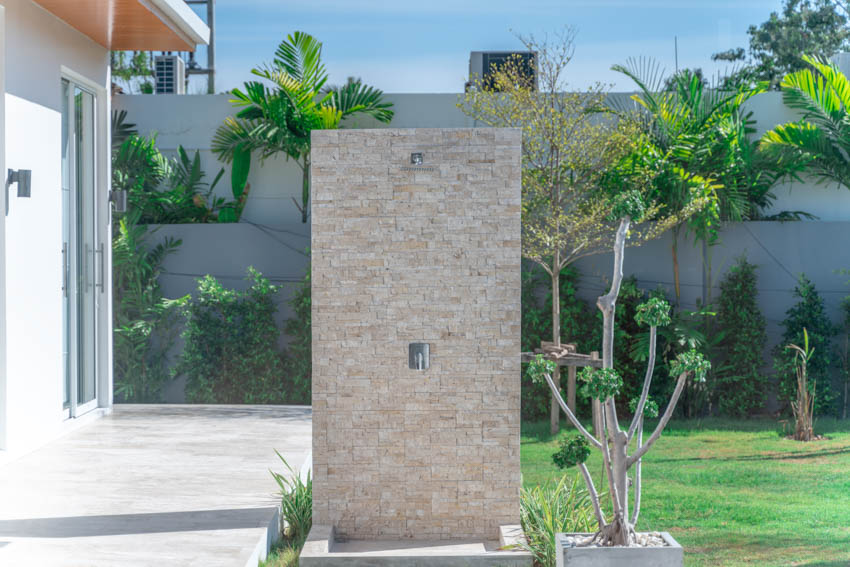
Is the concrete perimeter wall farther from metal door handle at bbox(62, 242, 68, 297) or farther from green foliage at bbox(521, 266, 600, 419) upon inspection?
metal door handle at bbox(62, 242, 68, 297)

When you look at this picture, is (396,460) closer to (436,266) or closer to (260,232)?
(436,266)

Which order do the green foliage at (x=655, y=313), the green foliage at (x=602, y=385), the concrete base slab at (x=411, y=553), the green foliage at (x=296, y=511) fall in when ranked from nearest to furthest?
1. the green foliage at (x=602, y=385)
2. the green foliage at (x=655, y=313)
3. the concrete base slab at (x=411, y=553)
4. the green foliage at (x=296, y=511)

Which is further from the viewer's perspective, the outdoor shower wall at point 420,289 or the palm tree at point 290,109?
the palm tree at point 290,109

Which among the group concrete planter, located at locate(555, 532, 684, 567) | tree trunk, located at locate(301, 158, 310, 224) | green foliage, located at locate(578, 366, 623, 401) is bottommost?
concrete planter, located at locate(555, 532, 684, 567)

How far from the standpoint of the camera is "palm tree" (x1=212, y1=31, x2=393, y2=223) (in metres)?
10.5

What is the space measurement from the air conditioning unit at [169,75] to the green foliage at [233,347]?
4343 mm

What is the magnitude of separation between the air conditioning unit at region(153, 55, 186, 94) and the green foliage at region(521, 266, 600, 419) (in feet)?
21.0

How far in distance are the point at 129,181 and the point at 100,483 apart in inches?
237

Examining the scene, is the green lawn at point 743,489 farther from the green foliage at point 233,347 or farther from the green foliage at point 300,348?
the green foliage at point 233,347

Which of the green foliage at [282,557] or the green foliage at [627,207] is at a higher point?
the green foliage at [627,207]

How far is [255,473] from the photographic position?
562cm

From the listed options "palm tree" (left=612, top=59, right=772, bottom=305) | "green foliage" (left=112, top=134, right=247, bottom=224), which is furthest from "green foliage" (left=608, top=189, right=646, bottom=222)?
"green foliage" (left=112, top=134, right=247, bottom=224)

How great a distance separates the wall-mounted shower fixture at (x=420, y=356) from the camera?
4562 millimetres

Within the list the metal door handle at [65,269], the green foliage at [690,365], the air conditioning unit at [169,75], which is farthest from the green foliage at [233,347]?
the green foliage at [690,365]
